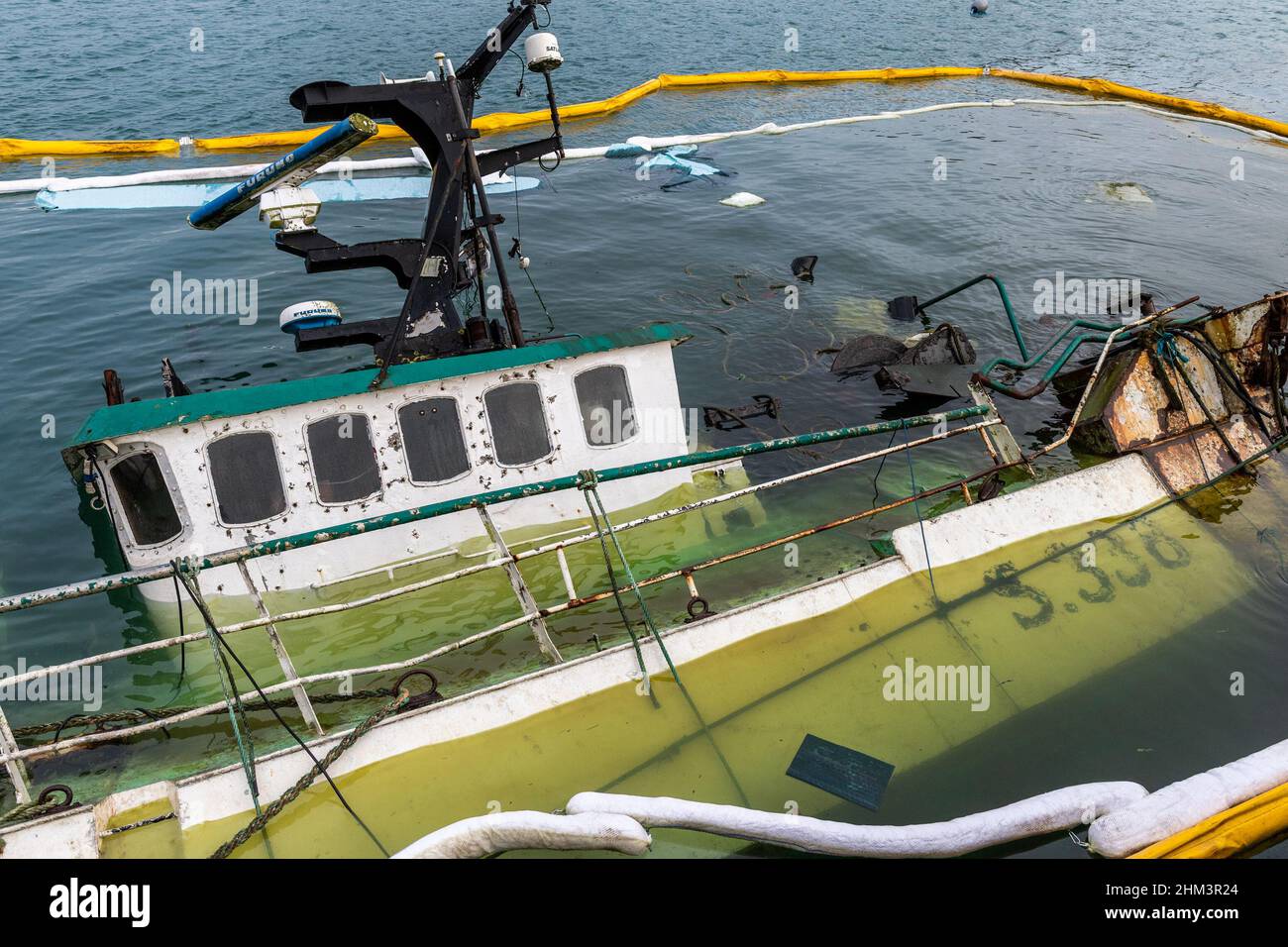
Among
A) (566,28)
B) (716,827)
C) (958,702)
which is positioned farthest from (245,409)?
(566,28)

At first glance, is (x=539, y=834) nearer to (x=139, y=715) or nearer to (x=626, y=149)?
(x=139, y=715)

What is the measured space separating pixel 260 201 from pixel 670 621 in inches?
298

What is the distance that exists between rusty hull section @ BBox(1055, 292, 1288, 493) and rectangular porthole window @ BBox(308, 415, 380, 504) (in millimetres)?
10198

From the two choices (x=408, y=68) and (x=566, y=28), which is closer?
(x=408, y=68)

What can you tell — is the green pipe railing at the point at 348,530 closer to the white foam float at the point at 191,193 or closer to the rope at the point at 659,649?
the rope at the point at 659,649

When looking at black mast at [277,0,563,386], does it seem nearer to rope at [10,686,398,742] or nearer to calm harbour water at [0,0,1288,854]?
rope at [10,686,398,742]

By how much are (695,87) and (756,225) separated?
600 inches

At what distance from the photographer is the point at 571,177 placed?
2880cm

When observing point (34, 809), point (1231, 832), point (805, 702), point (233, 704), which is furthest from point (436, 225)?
point (1231, 832)

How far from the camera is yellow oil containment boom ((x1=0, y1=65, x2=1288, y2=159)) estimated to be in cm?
2823

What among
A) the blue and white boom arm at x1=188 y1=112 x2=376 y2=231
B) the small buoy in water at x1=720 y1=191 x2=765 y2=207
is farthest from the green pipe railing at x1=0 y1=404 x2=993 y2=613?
the small buoy in water at x1=720 y1=191 x2=765 y2=207

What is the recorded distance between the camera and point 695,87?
37375 mm
